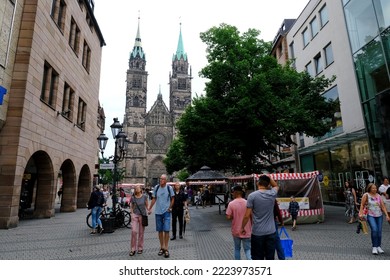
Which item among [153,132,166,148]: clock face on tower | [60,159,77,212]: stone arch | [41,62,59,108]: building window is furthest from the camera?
[153,132,166,148]: clock face on tower

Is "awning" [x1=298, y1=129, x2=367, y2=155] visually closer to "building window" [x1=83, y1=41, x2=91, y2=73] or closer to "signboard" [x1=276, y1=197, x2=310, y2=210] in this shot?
"signboard" [x1=276, y1=197, x2=310, y2=210]

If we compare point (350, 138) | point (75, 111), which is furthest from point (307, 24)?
point (75, 111)

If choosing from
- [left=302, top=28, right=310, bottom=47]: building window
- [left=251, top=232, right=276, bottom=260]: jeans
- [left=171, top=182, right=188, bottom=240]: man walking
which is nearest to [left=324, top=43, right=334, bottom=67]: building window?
[left=302, top=28, right=310, bottom=47]: building window

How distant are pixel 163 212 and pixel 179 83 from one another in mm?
85483

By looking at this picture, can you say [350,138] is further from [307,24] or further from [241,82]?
[307,24]

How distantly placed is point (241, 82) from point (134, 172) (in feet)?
212

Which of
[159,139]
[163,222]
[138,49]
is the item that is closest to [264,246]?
[163,222]

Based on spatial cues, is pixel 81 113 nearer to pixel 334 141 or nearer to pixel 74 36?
pixel 74 36

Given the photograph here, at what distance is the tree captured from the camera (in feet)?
45.0

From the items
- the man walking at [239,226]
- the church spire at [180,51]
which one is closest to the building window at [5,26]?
the man walking at [239,226]

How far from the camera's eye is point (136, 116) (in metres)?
78.8

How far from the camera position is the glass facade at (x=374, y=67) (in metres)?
13.3

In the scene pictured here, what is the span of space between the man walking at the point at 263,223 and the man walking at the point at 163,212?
2.79 meters

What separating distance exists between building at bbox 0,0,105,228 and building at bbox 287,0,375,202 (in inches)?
566
